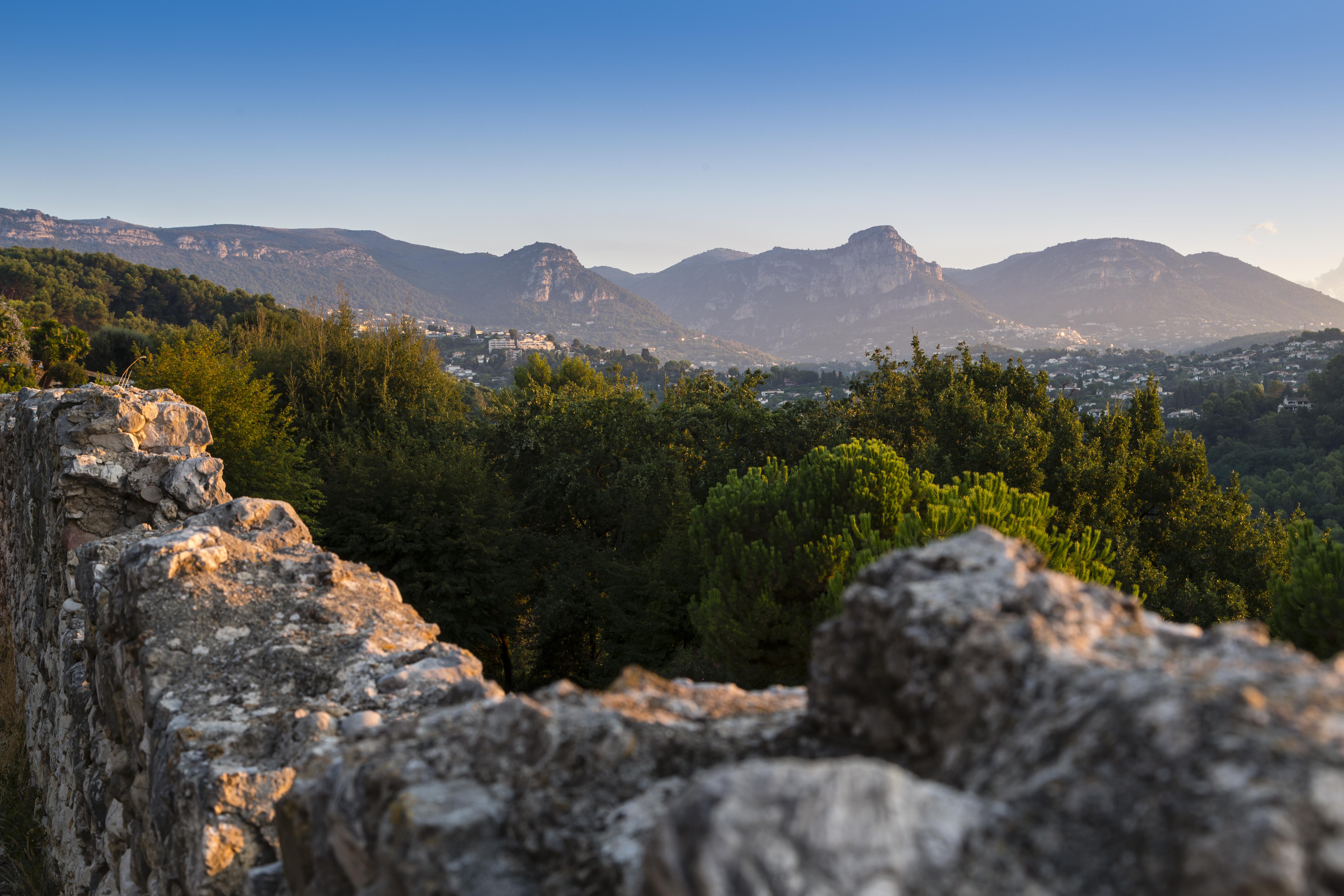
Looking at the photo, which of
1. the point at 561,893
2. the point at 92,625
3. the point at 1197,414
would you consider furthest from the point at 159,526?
the point at 1197,414

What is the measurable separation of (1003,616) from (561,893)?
125 cm

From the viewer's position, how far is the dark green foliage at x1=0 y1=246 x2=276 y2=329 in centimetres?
4994

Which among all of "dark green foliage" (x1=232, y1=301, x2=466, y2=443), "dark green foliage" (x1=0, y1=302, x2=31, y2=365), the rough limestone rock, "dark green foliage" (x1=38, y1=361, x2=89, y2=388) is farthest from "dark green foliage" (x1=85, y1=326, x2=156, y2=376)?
the rough limestone rock

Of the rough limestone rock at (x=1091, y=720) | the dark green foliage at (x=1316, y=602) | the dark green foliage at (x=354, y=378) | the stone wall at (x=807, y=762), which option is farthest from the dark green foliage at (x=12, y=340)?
the dark green foliage at (x=1316, y=602)

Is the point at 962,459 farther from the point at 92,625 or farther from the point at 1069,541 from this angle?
the point at 92,625

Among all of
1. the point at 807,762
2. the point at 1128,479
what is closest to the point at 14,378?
the point at 807,762

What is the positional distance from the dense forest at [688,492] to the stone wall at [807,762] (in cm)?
599

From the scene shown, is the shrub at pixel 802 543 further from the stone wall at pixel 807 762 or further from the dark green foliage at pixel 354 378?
the dark green foliage at pixel 354 378

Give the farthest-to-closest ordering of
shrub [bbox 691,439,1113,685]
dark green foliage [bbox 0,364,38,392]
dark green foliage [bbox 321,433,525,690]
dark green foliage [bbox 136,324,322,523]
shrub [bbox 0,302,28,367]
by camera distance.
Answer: shrub [bbox 0,302,28,367] < dark green foliage [bbox 0,364,38,392] < dark green foliage [bbox 321,433,525,690] < dark green foliage [bbox 136,324,322,523] < shrub [bbox 691,439,1113,685]

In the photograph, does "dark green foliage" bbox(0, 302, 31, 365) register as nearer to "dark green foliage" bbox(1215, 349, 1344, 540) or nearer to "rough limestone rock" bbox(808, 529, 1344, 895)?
"rough limestone rock" bbox(808, 529, 1344, 895)

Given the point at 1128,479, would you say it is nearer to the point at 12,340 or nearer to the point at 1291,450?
the point at 1291,450

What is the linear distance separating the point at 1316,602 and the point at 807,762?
30.4ft

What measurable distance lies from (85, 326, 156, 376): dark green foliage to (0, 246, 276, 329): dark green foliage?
1165 cm

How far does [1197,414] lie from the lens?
163 ft
